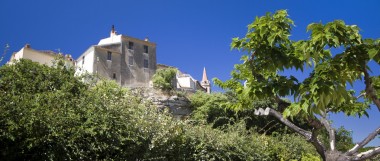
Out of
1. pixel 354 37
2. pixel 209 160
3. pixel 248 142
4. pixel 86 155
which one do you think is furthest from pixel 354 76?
pixel 248 142

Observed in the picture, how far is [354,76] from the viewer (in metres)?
5.80

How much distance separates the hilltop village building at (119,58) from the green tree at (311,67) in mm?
41234

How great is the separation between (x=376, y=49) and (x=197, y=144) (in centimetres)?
910

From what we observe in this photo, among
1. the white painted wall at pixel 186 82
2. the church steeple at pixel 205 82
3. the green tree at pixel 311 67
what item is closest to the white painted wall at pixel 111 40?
the white painted wall at pixel 186 82

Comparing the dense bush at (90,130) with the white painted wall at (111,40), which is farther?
the white painted wall at (111,40)

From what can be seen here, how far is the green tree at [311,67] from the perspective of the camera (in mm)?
4578

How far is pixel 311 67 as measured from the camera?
18.0ft

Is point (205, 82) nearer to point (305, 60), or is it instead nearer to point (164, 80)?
point (164, 80)

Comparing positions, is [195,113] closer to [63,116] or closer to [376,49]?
[63,116]

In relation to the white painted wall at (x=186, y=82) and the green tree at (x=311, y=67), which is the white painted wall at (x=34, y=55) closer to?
the white painted wall at (x=186, y=82)

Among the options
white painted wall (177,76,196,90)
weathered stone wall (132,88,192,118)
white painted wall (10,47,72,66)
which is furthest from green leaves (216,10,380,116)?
white painted wall (177,76,196,90)

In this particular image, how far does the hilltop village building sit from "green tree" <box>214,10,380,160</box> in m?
41.2

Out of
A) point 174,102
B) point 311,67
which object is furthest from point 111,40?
point 311,67

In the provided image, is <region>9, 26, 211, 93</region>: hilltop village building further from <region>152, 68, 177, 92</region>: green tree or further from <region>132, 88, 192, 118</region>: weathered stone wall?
<region>132, 88, 192, 118</region>: weathered stone wall
